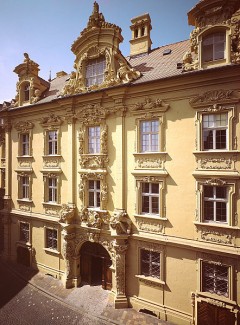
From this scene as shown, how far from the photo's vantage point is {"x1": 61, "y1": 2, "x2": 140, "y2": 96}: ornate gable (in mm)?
12203

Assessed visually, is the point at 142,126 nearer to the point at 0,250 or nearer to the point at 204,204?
the point at 204,204

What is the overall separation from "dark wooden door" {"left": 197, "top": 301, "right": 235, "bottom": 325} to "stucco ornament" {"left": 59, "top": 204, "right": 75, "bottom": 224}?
28.5 feet

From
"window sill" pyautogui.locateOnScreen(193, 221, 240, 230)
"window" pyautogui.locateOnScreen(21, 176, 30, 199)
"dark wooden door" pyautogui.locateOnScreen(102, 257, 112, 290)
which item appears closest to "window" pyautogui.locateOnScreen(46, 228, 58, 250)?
"window" pyautogui.locateOnScreen(21, 176, 30, 199)

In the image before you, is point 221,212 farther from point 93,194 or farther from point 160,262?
point 93,194

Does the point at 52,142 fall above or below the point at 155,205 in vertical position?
above

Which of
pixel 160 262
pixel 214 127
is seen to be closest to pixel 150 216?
pixel 160 262

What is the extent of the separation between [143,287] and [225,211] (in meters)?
6.38

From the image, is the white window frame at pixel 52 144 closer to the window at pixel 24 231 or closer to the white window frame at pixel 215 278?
the window at pixel 24 231

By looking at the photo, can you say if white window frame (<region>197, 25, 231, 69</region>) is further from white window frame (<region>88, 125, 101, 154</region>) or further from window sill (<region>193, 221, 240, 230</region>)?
window sill (<region>193, 221, 240, 230</region>)

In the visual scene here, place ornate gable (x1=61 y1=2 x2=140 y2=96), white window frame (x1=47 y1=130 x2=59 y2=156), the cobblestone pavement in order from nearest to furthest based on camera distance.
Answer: the cobblestone pavement
ornate gable (x1=61 y1=2 x2=140 y2=96)
white window frame (x1=47 y1=130 x2=59 y2=156)

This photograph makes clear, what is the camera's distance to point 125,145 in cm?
1199

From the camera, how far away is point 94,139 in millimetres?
13195

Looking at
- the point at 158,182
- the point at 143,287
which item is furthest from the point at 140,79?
the point at 143,287

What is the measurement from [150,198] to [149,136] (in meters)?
3.58
